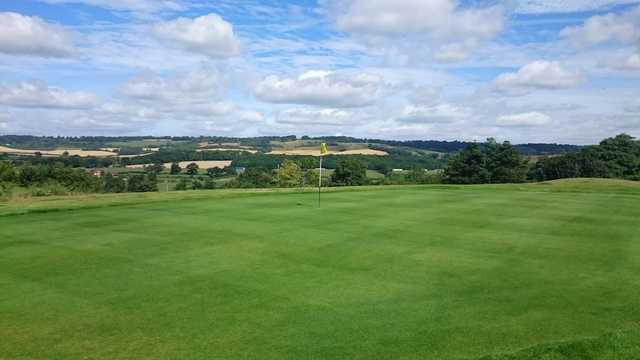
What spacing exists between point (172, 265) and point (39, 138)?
196253mm

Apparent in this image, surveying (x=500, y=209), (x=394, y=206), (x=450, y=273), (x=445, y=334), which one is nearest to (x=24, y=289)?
(x=445, y=334)

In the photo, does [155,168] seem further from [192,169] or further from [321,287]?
[321,287]

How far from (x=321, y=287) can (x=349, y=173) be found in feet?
278

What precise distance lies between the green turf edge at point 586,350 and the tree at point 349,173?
284 feet

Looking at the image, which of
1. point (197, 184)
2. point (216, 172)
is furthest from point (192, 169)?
point (197, 184)

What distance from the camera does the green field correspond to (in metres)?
7.84

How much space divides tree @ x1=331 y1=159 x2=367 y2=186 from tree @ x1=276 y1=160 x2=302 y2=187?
21.5 ft

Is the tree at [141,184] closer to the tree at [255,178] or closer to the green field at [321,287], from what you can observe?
the tree at [255,178]

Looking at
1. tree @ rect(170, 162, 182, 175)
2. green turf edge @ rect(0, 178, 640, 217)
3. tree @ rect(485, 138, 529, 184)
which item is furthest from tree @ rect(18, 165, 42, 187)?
tree @ rect(485, 138, 529, 184)

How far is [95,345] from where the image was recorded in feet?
25.7

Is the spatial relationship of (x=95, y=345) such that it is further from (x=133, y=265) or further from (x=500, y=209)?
(x=500, y=209)

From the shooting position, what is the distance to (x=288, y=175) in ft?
312

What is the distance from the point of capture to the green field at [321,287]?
7.84 metres

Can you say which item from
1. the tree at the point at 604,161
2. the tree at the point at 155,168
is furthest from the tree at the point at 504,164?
the tree at the point at 155,168
